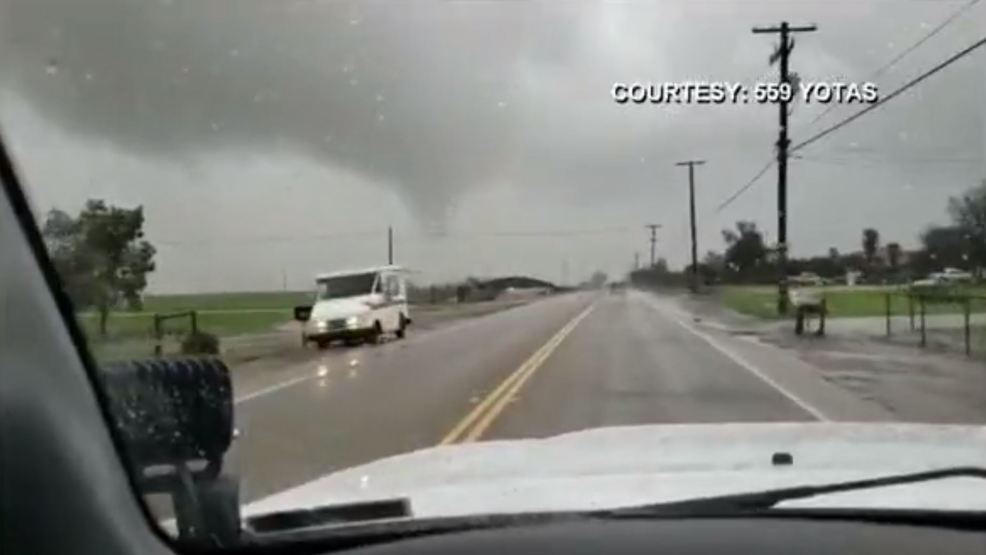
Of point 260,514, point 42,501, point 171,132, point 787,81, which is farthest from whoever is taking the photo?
point 787,81

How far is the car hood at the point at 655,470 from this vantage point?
403 centimetres

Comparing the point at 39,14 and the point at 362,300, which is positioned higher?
the point at 39,14

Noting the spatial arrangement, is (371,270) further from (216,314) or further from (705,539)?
(705,539)

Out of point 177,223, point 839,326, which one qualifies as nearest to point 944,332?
point 839,326

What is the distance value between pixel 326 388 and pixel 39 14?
794cm

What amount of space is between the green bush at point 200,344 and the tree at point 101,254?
590 millimetres

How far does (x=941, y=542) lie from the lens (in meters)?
3.47

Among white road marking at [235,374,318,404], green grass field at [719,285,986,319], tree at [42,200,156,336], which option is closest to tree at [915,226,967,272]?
green grass field at [719,285,986,319]

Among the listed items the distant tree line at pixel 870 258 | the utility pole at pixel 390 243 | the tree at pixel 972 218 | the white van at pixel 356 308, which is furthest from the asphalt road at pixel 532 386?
the tree at pixel 972 218

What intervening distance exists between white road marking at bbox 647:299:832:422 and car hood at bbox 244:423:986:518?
5.23 meters

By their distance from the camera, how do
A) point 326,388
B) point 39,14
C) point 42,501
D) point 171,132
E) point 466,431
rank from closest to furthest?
point 42,501 < point 39,14 < point 171,132 < point 466,431 < point 326,388

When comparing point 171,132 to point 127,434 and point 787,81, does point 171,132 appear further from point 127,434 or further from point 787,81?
point 787,81

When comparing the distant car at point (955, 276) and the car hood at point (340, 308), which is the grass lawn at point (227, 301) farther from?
the distant car at point (955, 276)

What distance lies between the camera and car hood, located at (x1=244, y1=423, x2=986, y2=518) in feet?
13.2
